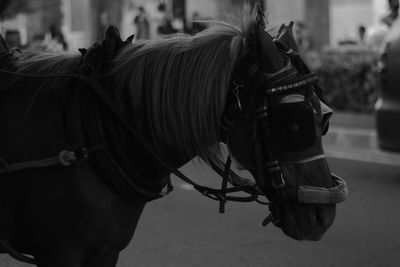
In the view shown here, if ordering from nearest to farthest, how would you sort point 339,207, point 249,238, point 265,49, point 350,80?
point 265,49
point 249,238
point 339,207
point 350,80

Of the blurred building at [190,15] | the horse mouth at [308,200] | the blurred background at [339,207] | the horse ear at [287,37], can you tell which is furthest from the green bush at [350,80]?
the horse mouth at [308,200]

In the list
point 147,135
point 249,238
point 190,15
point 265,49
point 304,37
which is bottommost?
point 249,238

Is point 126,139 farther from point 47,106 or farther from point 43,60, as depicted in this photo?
point 43,60

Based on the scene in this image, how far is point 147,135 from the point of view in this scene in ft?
9.72

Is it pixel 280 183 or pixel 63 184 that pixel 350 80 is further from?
pixel 63 184

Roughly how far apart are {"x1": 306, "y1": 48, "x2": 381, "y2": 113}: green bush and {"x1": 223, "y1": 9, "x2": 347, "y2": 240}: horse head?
1039 centimetres

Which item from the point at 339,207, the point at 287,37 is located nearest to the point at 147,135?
the point at 287,37

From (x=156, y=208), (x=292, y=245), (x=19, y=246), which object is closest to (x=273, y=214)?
(x=19, y=246)

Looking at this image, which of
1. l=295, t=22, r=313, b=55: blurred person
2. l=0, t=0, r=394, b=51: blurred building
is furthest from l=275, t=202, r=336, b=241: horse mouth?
l=0, t=0, r=394, b=51: blurred building

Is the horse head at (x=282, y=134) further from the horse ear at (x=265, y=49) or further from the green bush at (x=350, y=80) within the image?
the green bush at (x=350, y=80)

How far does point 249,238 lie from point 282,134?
305 centimetres

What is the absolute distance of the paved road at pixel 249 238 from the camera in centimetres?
520

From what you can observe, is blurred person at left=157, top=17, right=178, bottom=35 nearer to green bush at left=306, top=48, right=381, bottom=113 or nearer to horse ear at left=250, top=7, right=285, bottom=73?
horse ear at left=250, top=7, right=285, bottom=73

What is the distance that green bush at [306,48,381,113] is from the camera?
1332 centimetres
